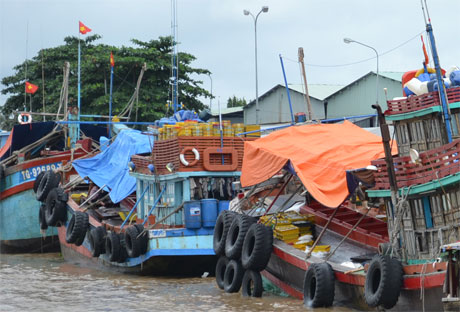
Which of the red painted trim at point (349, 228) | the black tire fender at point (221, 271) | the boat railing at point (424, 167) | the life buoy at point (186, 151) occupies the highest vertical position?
the life buoy at point (186, 151)

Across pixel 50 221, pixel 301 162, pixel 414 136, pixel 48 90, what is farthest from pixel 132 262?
pixel 48 90

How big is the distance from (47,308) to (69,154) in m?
11.7

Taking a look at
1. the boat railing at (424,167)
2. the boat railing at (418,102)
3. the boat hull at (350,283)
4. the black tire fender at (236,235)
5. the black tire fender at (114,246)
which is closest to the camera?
the boat hull at (350,283)

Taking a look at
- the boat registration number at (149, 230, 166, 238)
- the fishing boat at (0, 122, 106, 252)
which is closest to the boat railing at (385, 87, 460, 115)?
the boat registration number at (149, 230, 166, 238)

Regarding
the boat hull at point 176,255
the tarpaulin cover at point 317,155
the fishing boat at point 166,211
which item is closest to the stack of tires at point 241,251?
the tarpaulin cover at point 317,155

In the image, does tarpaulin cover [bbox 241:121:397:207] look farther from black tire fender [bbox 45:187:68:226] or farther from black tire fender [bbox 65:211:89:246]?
black tire fender [bbox 45:187:68:226]

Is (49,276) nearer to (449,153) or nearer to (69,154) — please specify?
(69,154)

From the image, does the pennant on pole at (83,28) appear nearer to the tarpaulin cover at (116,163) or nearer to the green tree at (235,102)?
the tarpaulin cover at (116,163)

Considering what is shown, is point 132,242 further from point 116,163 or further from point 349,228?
point 349,228

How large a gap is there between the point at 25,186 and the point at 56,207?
3664 mm

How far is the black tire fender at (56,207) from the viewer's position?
23625 millimetres

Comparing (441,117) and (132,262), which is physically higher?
(441,117)

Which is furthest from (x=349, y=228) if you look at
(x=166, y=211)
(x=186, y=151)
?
(x=166, y=211)

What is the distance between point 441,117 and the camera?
1258 centimetres
